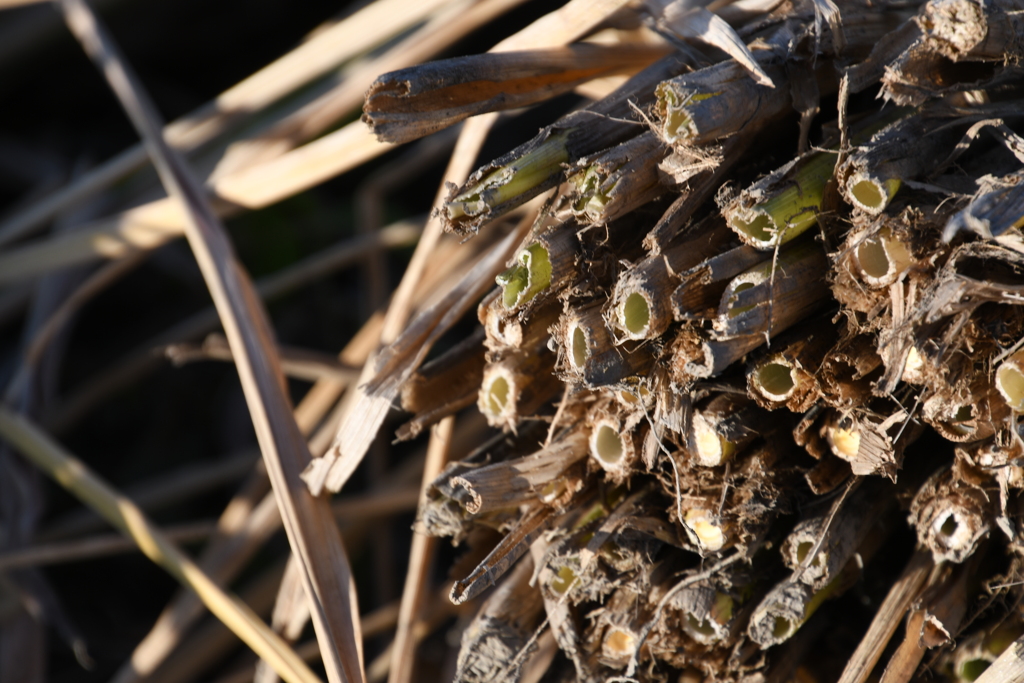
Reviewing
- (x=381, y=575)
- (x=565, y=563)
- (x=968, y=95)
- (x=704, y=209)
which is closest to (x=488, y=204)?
(x=704, y=209)

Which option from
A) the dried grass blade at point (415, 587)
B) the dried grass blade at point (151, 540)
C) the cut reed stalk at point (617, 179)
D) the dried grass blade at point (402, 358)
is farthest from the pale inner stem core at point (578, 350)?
the dried grass blade at point (151, 540)

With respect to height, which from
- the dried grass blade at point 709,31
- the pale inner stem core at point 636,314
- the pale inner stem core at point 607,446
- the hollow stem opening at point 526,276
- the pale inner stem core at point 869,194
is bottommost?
the pale inner stem core at point 607,446

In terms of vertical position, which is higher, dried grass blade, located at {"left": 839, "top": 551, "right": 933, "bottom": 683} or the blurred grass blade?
the blurred grass blade

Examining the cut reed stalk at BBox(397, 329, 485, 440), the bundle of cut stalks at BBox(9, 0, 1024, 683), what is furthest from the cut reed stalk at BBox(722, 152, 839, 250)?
the cut reed stalk at BBox(397, 329, 485, 440)

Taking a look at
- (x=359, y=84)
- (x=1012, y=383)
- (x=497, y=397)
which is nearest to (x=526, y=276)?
(x=497, y=397)

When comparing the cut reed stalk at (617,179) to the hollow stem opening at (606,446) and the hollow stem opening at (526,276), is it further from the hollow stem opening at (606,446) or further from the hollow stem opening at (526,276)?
the hollow stem opening at (606,446)

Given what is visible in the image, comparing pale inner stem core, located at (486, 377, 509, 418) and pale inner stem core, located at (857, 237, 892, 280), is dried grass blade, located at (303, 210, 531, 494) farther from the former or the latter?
pale inner stem core, located at (857, 237, 892, 280)
